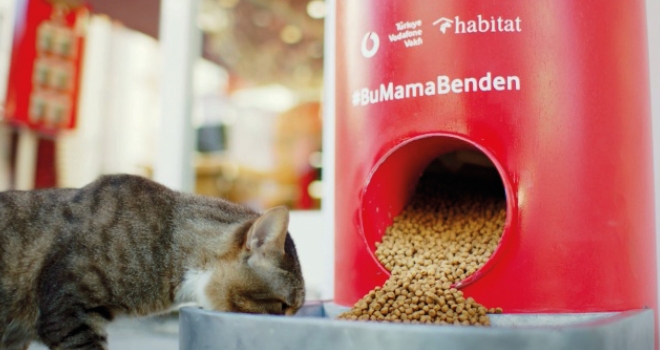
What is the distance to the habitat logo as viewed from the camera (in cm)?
149

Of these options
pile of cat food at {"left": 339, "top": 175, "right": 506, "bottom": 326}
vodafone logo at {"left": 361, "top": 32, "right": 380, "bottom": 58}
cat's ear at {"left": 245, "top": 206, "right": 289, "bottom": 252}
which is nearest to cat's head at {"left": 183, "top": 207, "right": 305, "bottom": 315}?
cat's ear at {"left": 245, "top": 206, "right": 289, "bottom": 252}

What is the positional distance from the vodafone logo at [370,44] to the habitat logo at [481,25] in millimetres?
192

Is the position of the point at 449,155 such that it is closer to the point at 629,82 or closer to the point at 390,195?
the point at 390,195

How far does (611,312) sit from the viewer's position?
144 cm

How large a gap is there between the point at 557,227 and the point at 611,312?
0.23m

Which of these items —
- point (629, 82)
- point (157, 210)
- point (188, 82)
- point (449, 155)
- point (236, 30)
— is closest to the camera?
point (629, 82)

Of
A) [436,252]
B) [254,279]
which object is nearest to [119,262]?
[254,279]

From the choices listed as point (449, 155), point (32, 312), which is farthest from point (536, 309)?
point (32, 312)

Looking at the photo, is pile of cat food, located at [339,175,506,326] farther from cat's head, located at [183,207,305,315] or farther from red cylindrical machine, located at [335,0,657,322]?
cat's head, located at [183,207,305,315]

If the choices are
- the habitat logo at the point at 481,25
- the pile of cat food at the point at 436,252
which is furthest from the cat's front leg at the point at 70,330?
the habitat logo at the point at 481,25

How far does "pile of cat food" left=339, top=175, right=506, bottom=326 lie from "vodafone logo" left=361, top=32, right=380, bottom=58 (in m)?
0.41

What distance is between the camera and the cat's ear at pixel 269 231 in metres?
1.51

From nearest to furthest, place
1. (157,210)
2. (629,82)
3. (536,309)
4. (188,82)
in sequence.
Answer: (536,309)
(629,82)
(157,210)
(188,82)

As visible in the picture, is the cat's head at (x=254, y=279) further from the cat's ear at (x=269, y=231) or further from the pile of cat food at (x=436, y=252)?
the pile of cat food at (x=436, y=252)
